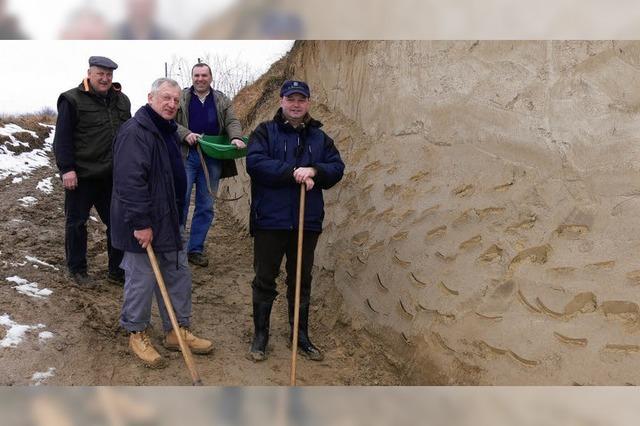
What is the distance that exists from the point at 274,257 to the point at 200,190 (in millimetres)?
1714

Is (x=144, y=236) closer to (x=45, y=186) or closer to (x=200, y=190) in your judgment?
(x=200, y=190)

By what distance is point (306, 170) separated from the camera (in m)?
3.93

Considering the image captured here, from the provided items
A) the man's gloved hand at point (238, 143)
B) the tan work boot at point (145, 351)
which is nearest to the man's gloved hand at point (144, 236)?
the tan work boot at point (145, 351)

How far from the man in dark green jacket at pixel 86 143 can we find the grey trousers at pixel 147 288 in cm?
107

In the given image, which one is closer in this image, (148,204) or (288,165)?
(148,204)

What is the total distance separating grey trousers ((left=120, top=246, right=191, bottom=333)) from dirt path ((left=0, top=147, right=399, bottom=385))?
304 mm

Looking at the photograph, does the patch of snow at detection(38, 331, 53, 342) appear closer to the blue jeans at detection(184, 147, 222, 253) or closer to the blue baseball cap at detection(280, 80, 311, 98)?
the blue jeans at detection(184, 147, 222, 253)

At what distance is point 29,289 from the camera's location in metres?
4.68

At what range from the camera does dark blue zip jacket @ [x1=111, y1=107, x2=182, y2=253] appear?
144 inches

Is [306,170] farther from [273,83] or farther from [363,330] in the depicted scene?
[273,83]

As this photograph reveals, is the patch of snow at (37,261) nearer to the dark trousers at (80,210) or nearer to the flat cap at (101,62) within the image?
the dark trousers at (80,210)

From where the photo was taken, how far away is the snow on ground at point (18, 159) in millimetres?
10039

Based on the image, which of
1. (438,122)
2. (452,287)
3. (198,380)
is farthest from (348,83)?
(198,380)

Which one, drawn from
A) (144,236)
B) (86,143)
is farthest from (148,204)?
(86,143)
